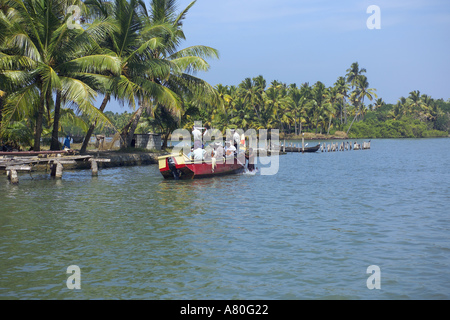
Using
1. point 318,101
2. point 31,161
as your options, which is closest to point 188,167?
point 31,161

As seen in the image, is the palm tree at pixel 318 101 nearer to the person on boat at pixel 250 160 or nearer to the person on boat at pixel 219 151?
the person on boat at pixel 250 160

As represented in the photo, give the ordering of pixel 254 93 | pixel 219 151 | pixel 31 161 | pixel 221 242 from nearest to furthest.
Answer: pixel 221 242 → pixel 31 161 → pixel 219 151 → pixel 254 93

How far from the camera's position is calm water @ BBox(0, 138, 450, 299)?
833 centimetres

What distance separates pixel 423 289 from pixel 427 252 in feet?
8.25

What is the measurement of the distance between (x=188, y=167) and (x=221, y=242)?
1204cm

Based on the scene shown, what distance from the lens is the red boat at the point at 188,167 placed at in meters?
23.0

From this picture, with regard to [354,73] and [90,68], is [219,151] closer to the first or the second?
[90,68]

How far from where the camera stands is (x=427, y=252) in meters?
10.5

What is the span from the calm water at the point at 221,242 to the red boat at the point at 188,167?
2.04 meters

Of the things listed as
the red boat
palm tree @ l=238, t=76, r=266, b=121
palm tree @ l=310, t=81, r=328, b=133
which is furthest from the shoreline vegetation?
palm tree @ l=310, t=81, r=328, b=133

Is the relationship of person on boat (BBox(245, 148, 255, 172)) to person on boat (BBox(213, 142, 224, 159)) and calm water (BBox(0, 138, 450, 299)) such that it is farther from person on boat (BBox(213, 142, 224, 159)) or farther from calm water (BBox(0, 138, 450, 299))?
calm water (BBox(0, 138, 450, 299))

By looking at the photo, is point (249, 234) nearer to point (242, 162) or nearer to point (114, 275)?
point (114, 275)

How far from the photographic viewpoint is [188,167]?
23.3 meters
